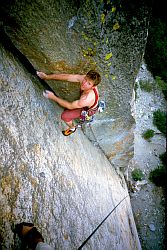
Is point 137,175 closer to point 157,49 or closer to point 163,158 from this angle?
point 163,158

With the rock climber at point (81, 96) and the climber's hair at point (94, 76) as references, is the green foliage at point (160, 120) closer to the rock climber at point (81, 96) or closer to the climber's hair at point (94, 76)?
the rock climber at point (81, 96)

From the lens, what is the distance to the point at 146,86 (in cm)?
1096

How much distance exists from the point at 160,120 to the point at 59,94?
7.35m

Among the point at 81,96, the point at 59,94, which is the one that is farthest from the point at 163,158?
the point at 81,96

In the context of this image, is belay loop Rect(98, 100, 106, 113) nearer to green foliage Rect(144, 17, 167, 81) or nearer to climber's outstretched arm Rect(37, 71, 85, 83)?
climber's outstretched arm Rect(37, 71, 85, 83)

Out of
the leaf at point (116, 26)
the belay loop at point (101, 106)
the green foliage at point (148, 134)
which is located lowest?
the green foliage at point (148, 134)

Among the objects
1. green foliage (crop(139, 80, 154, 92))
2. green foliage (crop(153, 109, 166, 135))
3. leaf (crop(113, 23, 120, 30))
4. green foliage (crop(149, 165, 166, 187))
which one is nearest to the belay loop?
leaf (crop(113, 23, 120, 30))

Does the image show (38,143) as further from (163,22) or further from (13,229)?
(163,22)

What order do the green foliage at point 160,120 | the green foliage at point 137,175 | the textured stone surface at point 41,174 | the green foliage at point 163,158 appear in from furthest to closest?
1. the green foliage at point 160,120
2. the green foliage at point 163,158
3. the green foliage at point 137,175
4. the textured stone surface at point 41,174

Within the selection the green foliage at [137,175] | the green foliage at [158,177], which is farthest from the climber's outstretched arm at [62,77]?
the green foliage at [158,177]

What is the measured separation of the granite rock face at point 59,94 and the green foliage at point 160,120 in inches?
253

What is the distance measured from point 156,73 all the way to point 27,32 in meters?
9.97

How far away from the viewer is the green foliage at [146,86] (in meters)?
10.9

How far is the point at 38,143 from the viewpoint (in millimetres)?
2799
